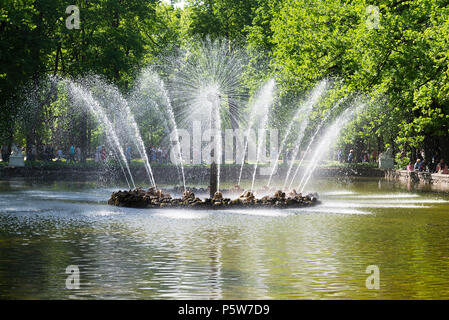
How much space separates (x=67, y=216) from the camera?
17.9 metres

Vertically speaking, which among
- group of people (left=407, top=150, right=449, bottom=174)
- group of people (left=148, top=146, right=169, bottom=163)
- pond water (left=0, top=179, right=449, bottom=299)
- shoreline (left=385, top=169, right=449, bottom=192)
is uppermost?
group of people (left=148, top=146, right=169, bottom=163)

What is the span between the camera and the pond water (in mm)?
8828

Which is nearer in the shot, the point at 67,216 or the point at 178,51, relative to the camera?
the point at 67,216

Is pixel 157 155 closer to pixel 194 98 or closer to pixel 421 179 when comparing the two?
pixel 194 98

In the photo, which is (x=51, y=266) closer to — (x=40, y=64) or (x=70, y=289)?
(x=70, y=289)

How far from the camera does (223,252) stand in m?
12.0

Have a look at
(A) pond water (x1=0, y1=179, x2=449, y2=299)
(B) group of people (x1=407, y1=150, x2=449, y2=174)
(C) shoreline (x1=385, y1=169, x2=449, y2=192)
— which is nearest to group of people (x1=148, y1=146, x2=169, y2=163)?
(C) shoreline (x1=385, y1=169, x2=449, y2=192)

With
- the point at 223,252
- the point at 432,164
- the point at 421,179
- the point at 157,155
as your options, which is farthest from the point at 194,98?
the point at 223,252

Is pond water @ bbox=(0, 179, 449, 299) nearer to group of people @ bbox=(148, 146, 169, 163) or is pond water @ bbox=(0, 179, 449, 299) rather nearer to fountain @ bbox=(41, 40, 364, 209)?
fountain @ bbox=(41, 40, 364, 209)

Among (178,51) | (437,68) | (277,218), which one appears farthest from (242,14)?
(277,218)

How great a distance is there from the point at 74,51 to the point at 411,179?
25479mm

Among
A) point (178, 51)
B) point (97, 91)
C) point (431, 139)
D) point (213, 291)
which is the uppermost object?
point (178, 51)

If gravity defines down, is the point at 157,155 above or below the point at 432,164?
above

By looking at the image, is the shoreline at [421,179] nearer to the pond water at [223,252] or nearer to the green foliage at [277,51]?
the green foliage at [277,51]
